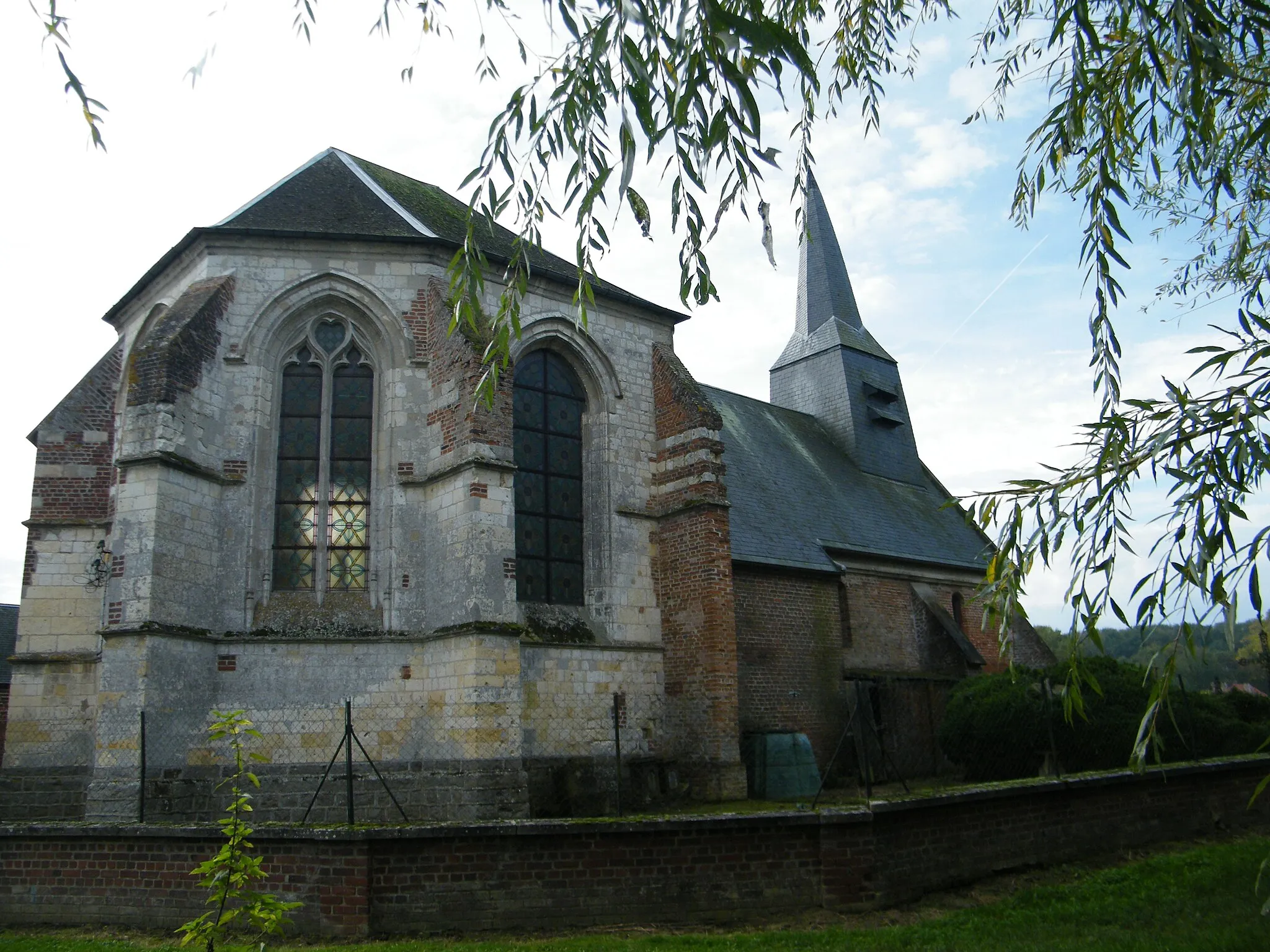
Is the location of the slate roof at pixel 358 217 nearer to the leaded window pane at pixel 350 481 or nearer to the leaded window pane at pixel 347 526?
the leaded window pane at pixel 350 481

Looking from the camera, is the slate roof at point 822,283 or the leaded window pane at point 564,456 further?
the slate roof at point 822,283

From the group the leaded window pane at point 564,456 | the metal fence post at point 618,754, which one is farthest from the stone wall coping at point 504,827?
the leaded window pane at point 564,456

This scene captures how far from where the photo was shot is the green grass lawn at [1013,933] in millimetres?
6672

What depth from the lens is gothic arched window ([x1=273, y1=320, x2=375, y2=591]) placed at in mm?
11734

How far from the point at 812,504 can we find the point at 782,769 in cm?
705

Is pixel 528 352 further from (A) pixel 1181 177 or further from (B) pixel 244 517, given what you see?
(A) pixel 1181 177

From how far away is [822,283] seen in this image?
26.5m

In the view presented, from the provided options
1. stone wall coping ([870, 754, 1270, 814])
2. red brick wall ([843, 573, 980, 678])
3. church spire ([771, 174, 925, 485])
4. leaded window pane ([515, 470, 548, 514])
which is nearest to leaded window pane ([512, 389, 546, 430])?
leaded window pane ([515, 470, 548, 514])

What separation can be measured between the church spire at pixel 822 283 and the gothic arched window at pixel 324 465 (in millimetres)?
16515

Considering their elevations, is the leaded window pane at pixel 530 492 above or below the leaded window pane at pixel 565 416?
below

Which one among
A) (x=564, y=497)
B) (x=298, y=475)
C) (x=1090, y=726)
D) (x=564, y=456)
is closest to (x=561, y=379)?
(x=564, y=456)

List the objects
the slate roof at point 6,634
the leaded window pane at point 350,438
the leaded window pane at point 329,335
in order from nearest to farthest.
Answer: the leaded window pane at point 350,438
the leaded window pane at point 329,335
the slate roof at point 6,634

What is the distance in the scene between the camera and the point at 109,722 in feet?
32.6

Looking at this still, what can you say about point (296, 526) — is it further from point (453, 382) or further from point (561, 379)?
point (561, 379)
